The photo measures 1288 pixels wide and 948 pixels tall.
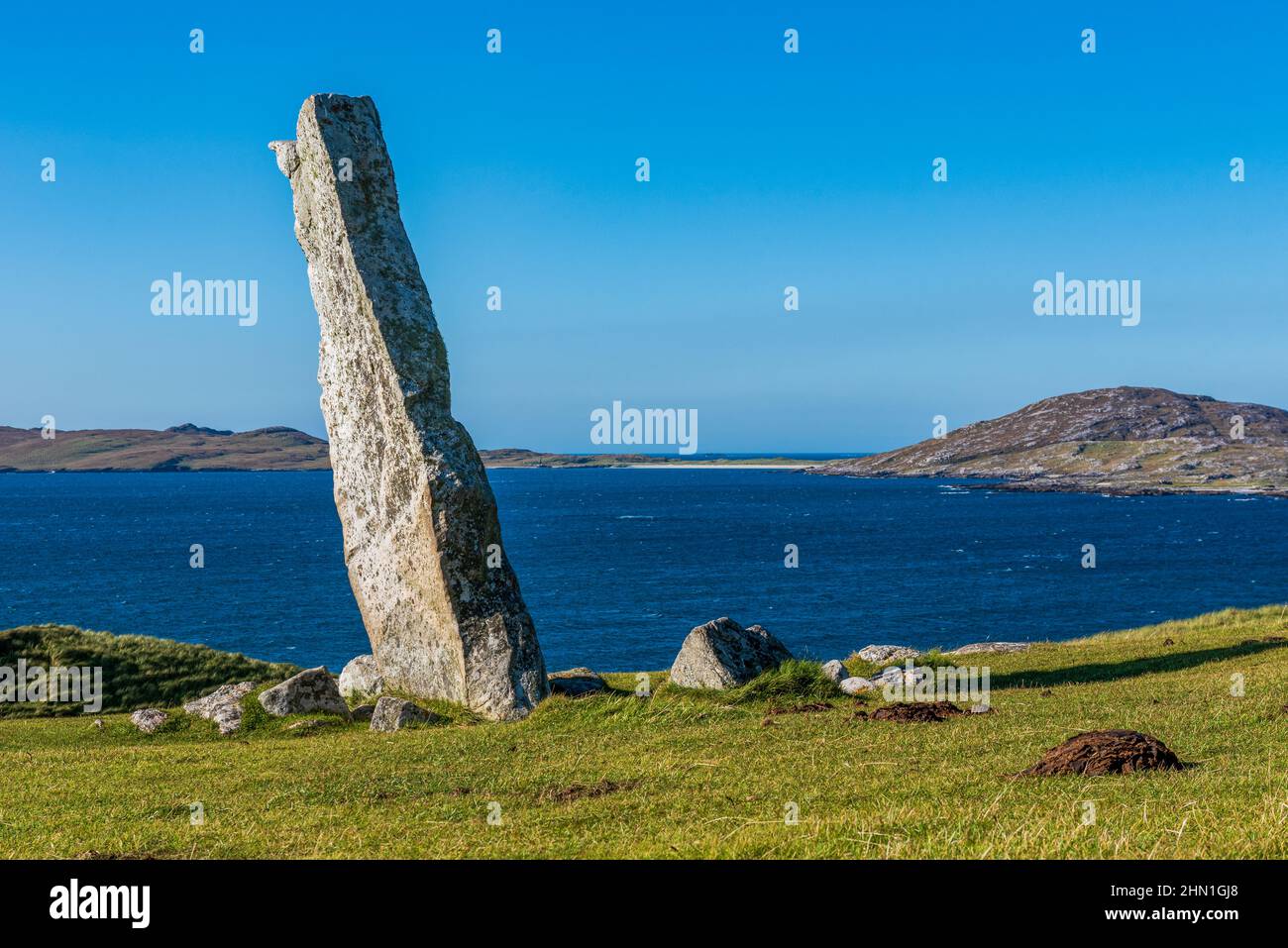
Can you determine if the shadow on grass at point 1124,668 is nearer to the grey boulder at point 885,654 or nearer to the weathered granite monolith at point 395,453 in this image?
the grey boulder at point 885,654

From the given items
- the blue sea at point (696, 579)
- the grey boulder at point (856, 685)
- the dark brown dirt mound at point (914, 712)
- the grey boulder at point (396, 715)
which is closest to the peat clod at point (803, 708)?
the dark brown dirt mound at point (914, 712)

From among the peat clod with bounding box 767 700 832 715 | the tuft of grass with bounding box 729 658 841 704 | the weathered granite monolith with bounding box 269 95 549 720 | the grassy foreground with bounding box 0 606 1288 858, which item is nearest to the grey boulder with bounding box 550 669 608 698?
the weathered granite monolith with bounding box 269 95 549 720

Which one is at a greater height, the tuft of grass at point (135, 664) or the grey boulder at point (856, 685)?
the grey boulder at point (856, 685)

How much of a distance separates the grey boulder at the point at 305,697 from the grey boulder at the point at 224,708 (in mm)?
638

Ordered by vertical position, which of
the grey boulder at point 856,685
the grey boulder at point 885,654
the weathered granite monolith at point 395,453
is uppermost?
the weathered granite monolith at point 395,453

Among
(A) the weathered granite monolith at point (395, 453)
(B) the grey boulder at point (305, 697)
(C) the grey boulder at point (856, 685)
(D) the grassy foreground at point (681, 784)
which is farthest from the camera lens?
(C) the grey boulder at point (856, 685)

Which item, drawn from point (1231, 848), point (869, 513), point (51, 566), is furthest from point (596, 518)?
point (1231, 848)

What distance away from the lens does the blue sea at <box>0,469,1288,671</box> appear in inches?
2697

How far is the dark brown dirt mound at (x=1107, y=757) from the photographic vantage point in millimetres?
12516

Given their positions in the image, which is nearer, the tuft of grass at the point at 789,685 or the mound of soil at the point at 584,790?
the mound of soil at the point at 584,790

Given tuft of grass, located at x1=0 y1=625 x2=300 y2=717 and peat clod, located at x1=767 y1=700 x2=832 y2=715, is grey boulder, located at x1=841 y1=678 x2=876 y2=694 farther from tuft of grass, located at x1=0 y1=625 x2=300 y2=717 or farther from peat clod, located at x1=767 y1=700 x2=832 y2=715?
tuft of grass, located at x1=0 y1=625 x2=300 y2=717

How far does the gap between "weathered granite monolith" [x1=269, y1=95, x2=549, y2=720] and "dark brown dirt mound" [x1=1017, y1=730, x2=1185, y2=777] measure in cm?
1386

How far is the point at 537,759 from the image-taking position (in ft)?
56.1
